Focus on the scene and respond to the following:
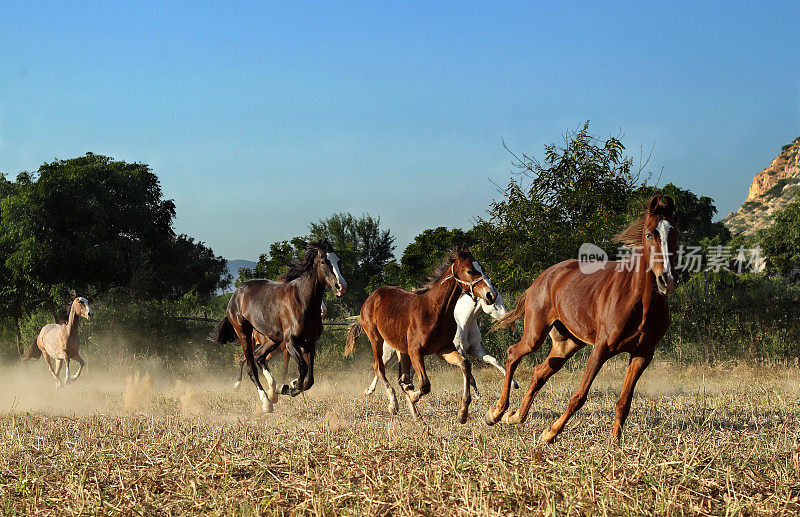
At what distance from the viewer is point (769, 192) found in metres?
93.2

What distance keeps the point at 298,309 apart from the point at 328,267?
779 millimetres

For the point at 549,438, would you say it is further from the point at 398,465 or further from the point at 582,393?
the point at 398,465

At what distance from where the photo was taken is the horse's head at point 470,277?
26.5 feet

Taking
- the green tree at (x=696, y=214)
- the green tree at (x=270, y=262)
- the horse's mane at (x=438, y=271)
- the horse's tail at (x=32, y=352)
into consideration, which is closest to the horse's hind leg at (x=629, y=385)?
the horse's mane at (x=438, y=271)

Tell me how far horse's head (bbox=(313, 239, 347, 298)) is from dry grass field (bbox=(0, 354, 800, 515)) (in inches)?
68.0

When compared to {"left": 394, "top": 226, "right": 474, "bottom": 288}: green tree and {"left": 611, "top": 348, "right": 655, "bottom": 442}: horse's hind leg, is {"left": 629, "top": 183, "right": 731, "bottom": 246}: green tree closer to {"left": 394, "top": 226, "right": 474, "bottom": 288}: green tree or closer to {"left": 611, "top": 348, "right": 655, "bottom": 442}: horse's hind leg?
{"left": 394, "top": 226, "right": 474, "bottom": 288}: green tree

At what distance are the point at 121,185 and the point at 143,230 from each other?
1.59m

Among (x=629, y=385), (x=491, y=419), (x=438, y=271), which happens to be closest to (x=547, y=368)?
(x=491, y=419)

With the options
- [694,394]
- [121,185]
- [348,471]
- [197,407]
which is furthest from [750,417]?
[121,185]

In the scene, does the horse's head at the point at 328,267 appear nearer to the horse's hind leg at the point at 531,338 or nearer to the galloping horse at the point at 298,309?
→ the galloping horse at the point at 298,309

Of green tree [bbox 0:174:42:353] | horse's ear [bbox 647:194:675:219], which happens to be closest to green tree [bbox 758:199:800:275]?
green tree [bbox 0:174:42:353]

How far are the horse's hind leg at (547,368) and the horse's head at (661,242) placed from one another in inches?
64.6

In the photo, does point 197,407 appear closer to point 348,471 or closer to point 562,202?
point 348,471

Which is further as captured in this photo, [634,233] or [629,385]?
[634,233]
